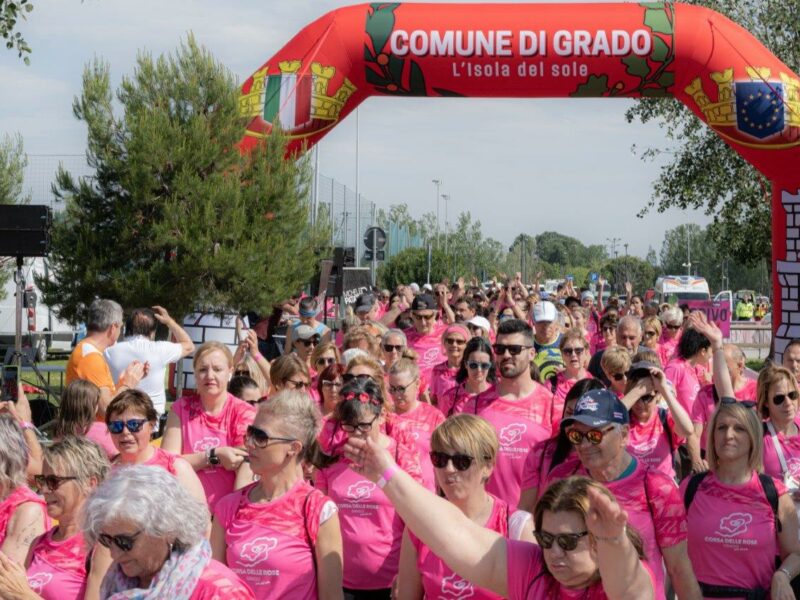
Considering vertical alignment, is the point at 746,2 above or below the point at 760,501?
above

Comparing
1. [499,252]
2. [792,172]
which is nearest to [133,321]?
[792,172]

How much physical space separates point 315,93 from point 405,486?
10.7m

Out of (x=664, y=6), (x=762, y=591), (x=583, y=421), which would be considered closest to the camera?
(x=583, y=421)

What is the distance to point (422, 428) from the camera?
5750mm

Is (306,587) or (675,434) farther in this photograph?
(675,434)

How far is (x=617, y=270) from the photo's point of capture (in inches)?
3762

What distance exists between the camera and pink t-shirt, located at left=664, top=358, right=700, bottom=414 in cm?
838

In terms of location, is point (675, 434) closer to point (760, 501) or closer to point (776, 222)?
point (760, 501)


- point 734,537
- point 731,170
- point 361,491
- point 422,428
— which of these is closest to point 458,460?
point 361,491

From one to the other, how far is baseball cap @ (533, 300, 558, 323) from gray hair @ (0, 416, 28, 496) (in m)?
5.83

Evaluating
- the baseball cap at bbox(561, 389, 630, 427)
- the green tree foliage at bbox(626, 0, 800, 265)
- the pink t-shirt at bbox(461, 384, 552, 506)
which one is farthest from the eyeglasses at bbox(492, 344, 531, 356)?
the green tree foliage at bbox(626, 0, 800, 265)

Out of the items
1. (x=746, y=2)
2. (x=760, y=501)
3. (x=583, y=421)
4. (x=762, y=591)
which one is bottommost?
(x=762, y=591)

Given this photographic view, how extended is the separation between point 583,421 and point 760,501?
1.14m

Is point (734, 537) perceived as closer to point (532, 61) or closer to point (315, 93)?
point (532, 61)
